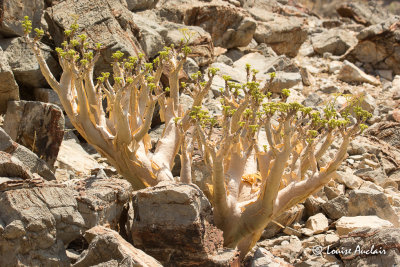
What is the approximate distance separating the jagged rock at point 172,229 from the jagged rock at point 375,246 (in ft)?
5.09

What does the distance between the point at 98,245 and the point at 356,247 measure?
322 cm

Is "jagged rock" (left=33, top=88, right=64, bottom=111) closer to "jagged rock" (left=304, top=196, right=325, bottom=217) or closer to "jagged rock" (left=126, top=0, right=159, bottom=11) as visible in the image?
"jagged rock" (left=126, top=0, right=159, bottom=11)

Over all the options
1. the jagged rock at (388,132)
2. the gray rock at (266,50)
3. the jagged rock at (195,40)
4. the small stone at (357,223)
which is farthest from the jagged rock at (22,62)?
the gray rock at (266,50)

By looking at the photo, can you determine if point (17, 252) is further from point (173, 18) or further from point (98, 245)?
point (173, 18)

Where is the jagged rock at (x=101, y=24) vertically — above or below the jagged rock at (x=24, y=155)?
above

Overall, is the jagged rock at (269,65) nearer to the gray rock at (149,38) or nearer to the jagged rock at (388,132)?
the jagged rock at (388,132)

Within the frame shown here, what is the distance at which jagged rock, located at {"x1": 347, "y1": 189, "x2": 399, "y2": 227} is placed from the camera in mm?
8977

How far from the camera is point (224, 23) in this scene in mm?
16344

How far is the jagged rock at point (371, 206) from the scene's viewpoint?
29.5 ft

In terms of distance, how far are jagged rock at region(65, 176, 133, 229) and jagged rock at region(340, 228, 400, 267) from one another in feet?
9.33

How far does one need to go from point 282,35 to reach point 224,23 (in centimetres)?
285

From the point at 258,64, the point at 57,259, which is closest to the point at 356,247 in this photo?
the point at 57,259

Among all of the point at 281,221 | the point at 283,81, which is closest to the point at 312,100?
the point at 283,81

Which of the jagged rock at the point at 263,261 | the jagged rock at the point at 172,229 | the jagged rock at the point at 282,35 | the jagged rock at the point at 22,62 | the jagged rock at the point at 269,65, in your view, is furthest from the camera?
the jagged rock at the point at 282,35
